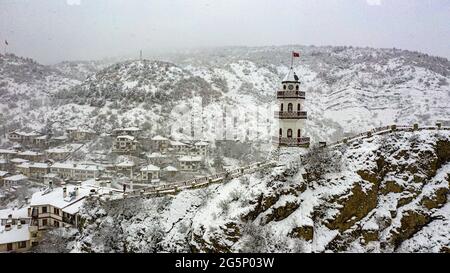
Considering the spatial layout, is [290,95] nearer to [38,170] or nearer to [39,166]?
[39,166]

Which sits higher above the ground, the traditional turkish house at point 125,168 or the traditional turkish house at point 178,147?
the traditional turkish house at point 178,147

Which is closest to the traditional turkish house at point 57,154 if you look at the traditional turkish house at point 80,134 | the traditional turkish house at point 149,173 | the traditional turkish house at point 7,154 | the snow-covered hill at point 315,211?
the traditional turkish house at point 7,154

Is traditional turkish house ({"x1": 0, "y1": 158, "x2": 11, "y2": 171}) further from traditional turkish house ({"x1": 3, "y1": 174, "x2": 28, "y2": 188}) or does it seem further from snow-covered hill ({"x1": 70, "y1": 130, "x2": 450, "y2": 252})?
snow-covered hill ({"x1": 70, "y1": 130, "x2": 450, "y2": 252})

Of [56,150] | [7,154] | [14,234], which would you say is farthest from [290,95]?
[56,150]

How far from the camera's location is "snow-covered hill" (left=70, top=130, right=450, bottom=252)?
36.4 feet

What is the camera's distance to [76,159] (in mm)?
28500

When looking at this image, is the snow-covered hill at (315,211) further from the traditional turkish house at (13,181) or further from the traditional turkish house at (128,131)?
the traditional turkish house at (128,131)

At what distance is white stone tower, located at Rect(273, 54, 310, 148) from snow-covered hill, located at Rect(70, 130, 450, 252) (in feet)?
3.18

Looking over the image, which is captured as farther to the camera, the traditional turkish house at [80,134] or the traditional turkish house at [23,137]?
the traditional turkish house at [80,134]

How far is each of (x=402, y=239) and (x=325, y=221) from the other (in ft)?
7.43

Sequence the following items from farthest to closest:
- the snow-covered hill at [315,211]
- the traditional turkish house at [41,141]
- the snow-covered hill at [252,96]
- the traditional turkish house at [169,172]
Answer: the snow-covered hill at [252,96]
the traditional turkish house at [41,141]
the traditional turkish house at [169,172]
the snow-covered hill at [315,211]

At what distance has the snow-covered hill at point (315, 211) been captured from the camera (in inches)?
436

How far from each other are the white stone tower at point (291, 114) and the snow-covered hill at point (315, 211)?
3.18 ft

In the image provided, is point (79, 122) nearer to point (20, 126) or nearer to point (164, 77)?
point (20, 126)
